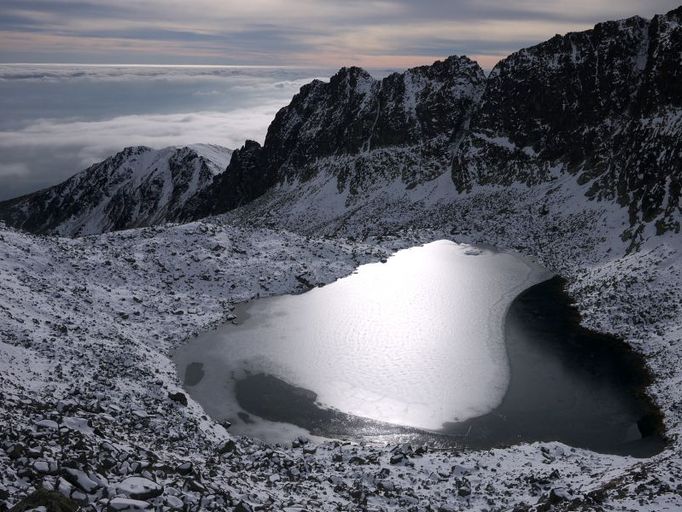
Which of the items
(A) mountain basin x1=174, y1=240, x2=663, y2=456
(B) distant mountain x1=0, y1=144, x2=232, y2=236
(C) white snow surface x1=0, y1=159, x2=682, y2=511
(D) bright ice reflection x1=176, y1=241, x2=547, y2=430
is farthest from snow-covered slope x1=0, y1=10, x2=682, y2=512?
(B) distant mountain x1=0, y1=144, x2=232, y2=236

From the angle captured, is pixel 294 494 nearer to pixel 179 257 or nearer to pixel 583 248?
pixel 179 257

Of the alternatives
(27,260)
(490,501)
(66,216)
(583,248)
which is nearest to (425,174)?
(583,248)

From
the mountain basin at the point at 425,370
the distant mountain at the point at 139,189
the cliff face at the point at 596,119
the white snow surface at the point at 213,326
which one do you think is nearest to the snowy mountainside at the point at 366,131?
the cliff face at the point at 596,119

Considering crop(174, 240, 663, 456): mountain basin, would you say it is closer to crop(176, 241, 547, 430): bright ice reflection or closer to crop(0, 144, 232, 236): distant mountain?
crop(176, 241, 547, 430): bright ice reflection

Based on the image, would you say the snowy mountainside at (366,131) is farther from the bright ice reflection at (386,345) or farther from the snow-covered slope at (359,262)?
the bright ice reflection at (386,345)

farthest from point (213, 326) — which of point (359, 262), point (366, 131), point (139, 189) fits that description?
point (139, 189)

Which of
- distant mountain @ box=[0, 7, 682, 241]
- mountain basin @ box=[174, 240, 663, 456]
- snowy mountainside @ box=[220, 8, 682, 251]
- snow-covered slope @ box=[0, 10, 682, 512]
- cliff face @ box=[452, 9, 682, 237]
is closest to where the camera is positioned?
snow-covered slope @ box=[0, 10, 682, 512]
